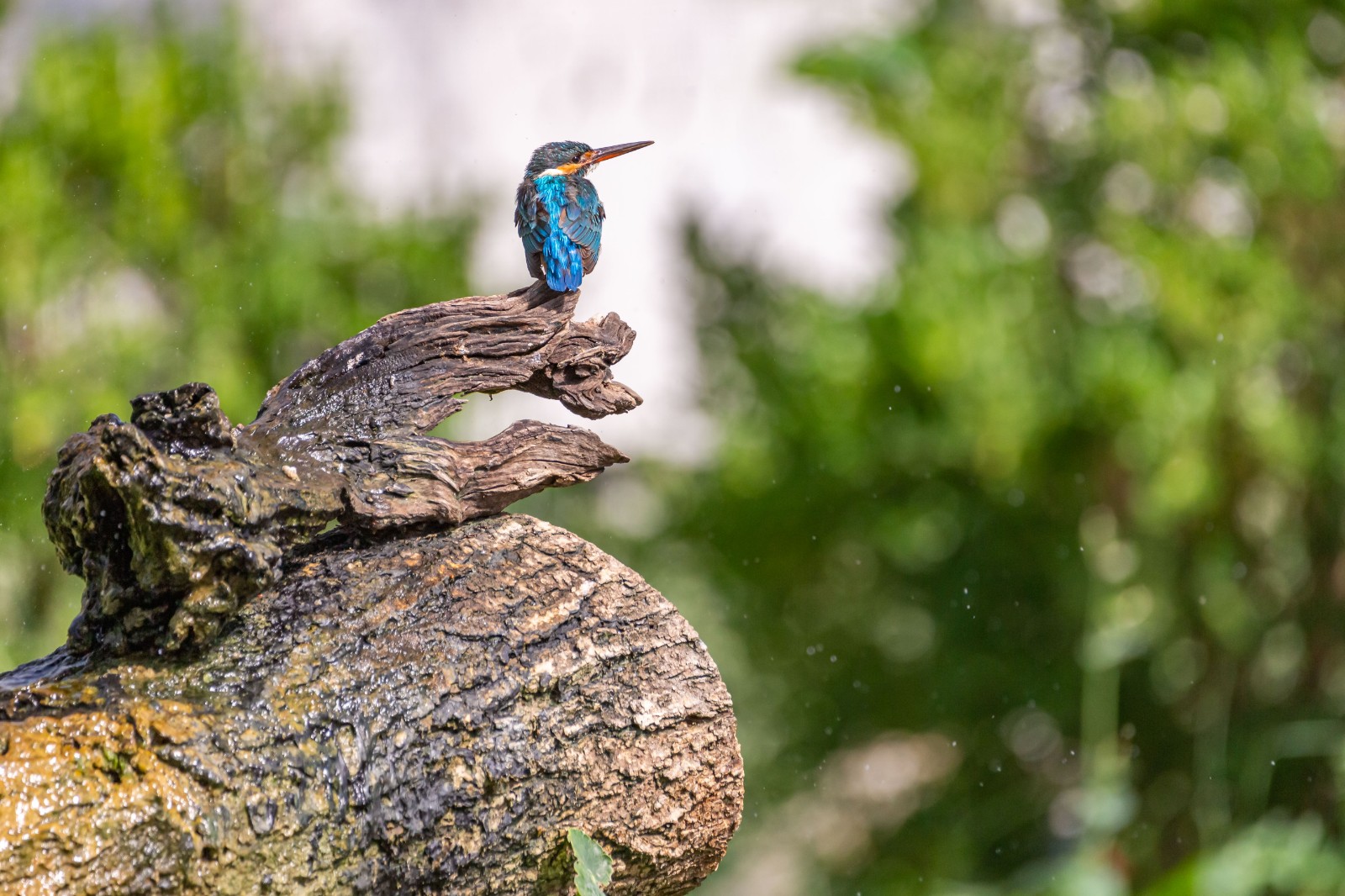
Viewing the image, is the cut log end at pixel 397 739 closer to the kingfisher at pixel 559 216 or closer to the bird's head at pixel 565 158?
the kingfisher at pixel 559 216

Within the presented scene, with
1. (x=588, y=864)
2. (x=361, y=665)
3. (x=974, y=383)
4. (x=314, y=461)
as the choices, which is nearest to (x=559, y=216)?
(x=314, y=461)

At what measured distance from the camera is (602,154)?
1.59 metres

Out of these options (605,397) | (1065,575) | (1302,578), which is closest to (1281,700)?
(1302,578)

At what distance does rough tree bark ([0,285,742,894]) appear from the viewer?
1.06 m

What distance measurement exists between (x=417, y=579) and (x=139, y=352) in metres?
2.85

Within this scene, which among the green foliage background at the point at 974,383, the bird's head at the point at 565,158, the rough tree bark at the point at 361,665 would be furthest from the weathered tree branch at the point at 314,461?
the green foliage background at the point at 974,383

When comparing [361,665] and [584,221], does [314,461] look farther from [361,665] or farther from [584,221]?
[584,221]

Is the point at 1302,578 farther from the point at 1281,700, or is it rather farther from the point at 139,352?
the point at 139,352

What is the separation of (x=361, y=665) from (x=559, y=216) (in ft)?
2.02

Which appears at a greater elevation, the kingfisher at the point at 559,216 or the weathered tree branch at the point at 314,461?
the kingfisher at the point at 559,216

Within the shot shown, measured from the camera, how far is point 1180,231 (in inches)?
147

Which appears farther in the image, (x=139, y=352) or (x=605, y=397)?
(x=139, y=352)

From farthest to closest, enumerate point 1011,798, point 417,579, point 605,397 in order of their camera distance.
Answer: point 1011,798
point 605,397
point 417,579

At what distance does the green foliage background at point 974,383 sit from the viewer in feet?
→ 11.9
